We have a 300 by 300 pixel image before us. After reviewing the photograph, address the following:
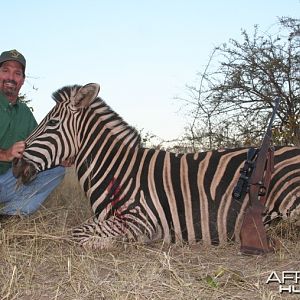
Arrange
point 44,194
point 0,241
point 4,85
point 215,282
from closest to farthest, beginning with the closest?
point 215,282 < point 0,241 < point 44,194 < point 4,85

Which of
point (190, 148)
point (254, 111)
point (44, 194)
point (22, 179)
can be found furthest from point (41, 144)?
point (254, 111)

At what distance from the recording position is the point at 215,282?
2.72m

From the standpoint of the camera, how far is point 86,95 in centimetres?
419

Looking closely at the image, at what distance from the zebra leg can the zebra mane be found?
0.74m

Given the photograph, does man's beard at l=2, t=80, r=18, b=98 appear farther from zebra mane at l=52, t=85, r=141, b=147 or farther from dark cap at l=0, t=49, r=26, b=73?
zebra mane at l=52, t=85, r=141, b=147

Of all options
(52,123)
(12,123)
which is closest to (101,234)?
(52,123)

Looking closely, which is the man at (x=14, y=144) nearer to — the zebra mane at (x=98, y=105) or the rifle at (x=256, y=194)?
the zebra mane at (x=98, y=105)

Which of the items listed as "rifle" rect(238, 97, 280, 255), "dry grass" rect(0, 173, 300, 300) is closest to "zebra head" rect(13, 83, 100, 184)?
"dry grass" rect(0, 173, 300, 300)

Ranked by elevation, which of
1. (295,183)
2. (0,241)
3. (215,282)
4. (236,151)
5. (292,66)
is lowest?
(215,282)

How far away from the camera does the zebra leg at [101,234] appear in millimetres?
3576

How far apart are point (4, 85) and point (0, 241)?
200 cm

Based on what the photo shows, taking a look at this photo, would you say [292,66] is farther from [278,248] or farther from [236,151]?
[278,248]

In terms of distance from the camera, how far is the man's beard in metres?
4.93

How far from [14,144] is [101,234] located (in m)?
1.13
